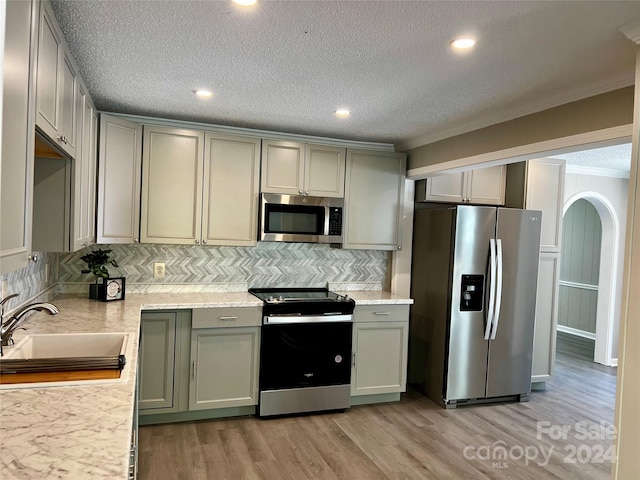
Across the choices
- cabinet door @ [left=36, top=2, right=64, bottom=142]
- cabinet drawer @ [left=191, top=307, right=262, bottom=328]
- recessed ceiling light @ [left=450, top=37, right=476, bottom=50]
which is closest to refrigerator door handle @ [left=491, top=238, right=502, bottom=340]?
cabinet drawer @ [left=191, top=307, right=262, bottom=328]

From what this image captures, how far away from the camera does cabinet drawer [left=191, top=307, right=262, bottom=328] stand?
11.2 ft

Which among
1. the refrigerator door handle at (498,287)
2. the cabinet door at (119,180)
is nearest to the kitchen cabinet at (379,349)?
the refrigerator door handle at (498,287)

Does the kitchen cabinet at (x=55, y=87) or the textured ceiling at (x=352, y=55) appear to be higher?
the textured ceiling at (x=352, y=55)

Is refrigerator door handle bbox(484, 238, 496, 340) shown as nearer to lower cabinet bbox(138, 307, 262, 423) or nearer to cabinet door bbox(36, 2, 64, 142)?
lower cabinet bbox(138, 307, 262, 423)

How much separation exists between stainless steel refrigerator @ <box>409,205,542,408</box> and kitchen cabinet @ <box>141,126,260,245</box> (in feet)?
5.53

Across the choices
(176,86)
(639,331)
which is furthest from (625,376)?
(176,86)

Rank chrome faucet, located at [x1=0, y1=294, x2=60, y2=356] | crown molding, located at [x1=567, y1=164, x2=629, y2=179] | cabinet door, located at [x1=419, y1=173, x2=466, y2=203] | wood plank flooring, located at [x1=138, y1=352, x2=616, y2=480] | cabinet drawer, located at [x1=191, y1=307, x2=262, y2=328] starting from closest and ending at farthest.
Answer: chrome faucet, located at [x1=0, y1=294, x2=60, y2=356], wood plank flooring, located at [x1=138, y1=352, x2=616, y2=480], cabinet drawer, located at [x1=191, y1=307, x2=262, y2=328], cabinet door, located at [x1=419, y1=173, x2=466, y2=203], crown molding, located at [x1=567, y1=164, x2=629, y2=179]

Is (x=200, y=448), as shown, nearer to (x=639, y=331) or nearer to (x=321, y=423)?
(x=321, y=423)

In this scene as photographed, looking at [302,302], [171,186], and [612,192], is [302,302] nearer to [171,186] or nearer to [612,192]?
[171,186]

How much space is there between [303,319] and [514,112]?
2.11 metres

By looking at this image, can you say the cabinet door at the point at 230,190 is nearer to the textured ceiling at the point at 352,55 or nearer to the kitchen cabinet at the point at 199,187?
the kitchen cabinet at the point at 199,187

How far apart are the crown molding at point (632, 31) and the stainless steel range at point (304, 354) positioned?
8.27 feet

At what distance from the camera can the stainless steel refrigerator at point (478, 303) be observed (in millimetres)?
3943

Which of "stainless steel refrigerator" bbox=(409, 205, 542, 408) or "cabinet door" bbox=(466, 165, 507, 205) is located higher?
"cabinet door" bbox=(466, 165, 507, 205)
